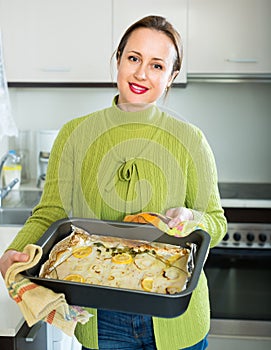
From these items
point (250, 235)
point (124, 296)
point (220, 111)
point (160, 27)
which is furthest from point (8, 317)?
point (220, 111)

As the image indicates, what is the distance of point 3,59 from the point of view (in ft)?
8.59

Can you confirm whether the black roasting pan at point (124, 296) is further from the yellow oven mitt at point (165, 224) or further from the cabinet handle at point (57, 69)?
the cabinet handle at point (57, 69)

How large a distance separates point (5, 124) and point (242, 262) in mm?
1150

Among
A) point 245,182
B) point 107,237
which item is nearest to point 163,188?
point 107,237

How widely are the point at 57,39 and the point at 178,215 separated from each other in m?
1.65

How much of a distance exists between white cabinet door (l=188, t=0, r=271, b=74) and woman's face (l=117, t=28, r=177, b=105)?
53.8 inches

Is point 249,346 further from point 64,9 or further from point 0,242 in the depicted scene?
point 64,9

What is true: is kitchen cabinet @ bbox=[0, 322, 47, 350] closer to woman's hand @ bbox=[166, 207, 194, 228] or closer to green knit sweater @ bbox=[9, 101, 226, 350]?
green knit sweater @ bbox=[9, 101, 226, 350]

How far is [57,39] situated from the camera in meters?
2.60

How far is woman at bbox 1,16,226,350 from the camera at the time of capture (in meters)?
1.24

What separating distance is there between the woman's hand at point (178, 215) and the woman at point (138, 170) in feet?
0.14

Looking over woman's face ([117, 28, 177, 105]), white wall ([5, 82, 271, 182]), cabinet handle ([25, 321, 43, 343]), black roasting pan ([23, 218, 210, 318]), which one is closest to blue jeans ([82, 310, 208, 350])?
cabinet handle ([25, 321, 43, 343])

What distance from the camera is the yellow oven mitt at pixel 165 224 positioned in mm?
1122

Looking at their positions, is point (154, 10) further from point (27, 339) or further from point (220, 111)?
point (27, 339)
